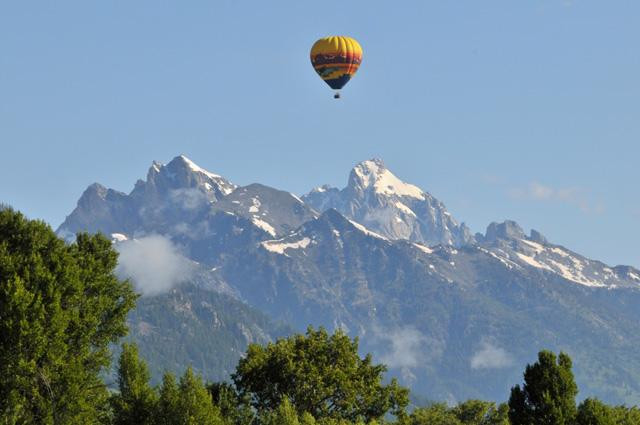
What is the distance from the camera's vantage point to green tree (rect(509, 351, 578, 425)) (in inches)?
4400

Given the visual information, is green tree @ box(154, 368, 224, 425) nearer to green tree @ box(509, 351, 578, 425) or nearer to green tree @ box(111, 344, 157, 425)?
green tree @ box(111, 344, 157, 425)

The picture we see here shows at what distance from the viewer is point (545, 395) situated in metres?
112

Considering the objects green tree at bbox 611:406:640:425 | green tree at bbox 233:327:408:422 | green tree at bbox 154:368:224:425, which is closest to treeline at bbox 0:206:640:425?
green tree at bbox 154:368:224:425

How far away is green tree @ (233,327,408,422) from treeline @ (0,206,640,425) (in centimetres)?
21

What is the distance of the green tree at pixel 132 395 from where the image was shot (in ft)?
383

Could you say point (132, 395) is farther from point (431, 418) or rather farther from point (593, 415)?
point (431, 418)

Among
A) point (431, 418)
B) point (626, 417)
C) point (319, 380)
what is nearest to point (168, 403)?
point (319, 380)

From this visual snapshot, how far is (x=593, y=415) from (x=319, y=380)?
3433 cm

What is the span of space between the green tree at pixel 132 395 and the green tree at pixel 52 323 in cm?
186

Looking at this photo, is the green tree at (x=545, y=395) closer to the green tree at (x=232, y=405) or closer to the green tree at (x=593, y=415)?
the green tree at (x=593, y=415)

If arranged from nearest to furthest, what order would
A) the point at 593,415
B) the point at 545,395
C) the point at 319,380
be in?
the point at 593,415, the point at 545,395, the point at 319,380

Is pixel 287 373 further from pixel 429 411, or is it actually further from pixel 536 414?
pixel 429 411

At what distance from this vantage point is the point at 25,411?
11056cm

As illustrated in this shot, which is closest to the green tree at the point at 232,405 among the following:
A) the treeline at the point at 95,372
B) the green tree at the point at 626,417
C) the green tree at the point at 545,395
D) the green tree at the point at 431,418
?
the treeline at the point at 95,372
